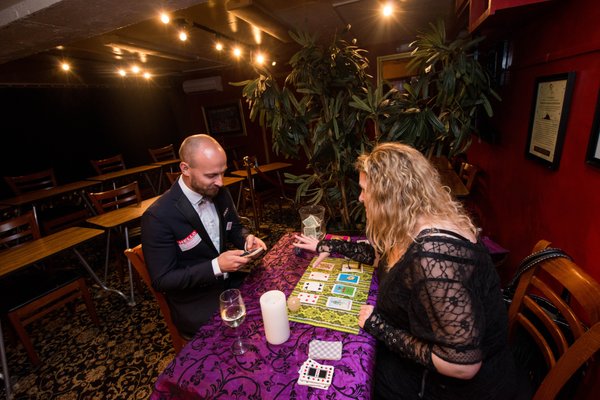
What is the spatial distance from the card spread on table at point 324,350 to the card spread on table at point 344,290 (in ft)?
0.95

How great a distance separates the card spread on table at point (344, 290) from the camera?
1265 millimetres

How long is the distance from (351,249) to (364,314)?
460 mm

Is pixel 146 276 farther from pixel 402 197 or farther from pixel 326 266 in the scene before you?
pixel 402 197

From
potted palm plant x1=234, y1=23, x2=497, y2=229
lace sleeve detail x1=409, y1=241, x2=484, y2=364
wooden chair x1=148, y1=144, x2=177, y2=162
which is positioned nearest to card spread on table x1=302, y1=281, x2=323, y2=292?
lace sleeve detail x1=409, y1=241, x2=484, y2=364

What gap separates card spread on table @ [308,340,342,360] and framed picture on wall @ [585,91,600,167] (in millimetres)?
1472

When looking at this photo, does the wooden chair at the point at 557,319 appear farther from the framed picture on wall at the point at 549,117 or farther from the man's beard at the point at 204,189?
the man's beard at the point at 204,189

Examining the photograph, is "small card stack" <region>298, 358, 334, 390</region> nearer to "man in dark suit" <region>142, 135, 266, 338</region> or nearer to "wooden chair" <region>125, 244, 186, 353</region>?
"man in dark suit" <region>142, 135, 266, 338</region>

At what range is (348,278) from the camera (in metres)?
1.38

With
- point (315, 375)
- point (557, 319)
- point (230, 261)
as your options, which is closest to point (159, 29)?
point (230, 261)

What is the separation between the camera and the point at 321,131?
7.90ft

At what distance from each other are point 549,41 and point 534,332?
5.75ft

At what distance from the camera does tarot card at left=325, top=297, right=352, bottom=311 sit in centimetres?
118

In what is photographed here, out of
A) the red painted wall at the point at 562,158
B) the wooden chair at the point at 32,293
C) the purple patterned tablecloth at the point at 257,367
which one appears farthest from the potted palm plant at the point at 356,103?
the wooden chair at the point at 32,293

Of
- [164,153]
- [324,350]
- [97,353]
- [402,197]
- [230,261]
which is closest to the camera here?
[324,350]
